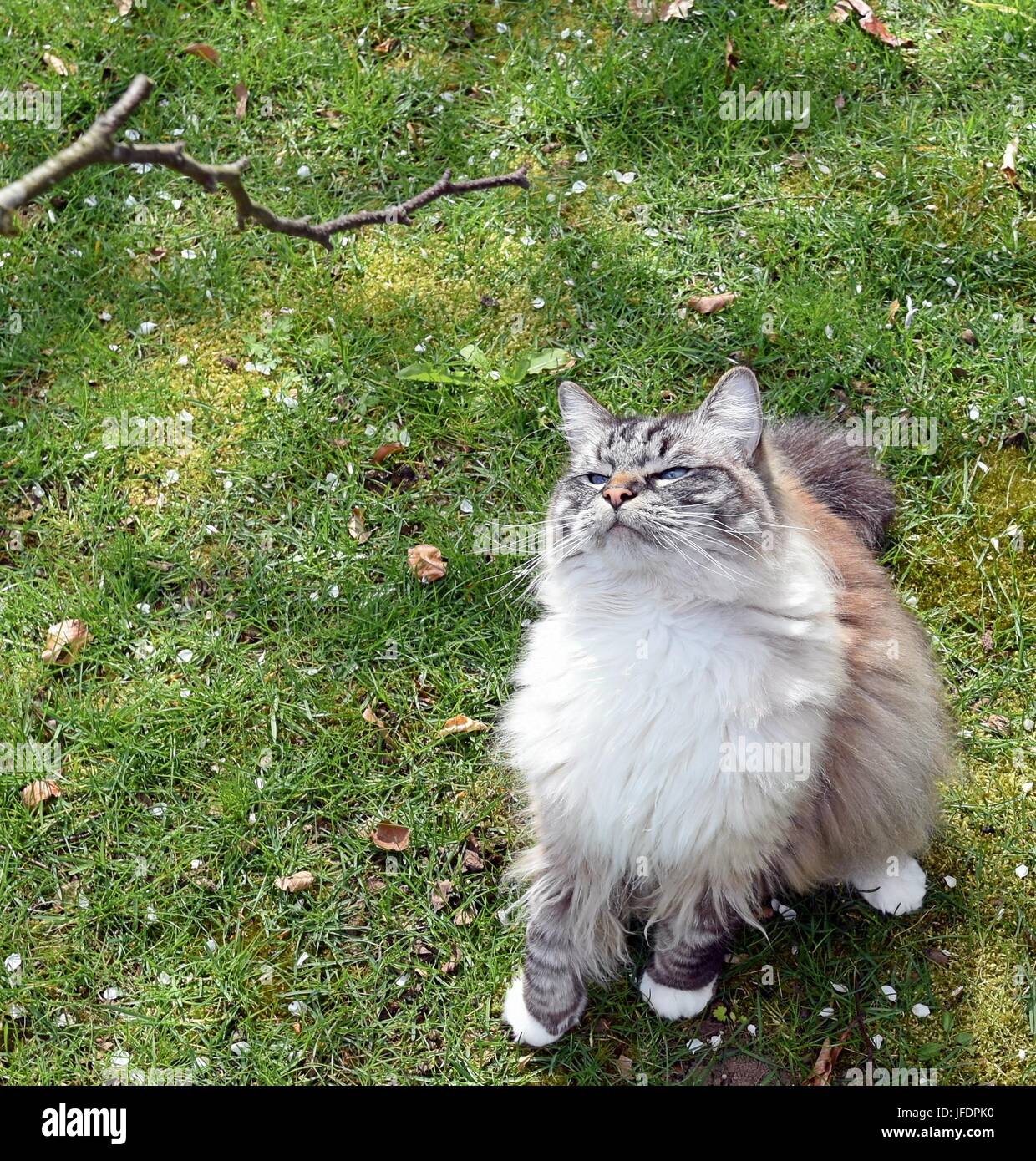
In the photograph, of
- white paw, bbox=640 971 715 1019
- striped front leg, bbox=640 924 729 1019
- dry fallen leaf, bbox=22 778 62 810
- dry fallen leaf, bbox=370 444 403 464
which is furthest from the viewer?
dry fallen leaf, bbox=370 444 403 464

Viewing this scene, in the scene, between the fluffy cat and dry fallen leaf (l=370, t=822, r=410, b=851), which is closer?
the fluffy cat

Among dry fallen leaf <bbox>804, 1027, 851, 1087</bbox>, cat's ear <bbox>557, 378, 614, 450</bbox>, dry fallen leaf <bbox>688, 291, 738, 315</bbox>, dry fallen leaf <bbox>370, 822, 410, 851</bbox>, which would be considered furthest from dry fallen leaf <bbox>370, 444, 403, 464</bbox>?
dry fallen leaf <bbox>804, 1027, 851, 1087</bbox>

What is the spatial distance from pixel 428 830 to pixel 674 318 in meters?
2.21

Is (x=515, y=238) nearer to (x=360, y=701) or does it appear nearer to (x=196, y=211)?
(x=196, y=211)

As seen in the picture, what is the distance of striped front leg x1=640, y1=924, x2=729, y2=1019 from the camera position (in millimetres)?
3098

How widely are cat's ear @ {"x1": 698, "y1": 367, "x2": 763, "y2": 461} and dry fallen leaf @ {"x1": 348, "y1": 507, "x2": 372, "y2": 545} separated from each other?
1.65m

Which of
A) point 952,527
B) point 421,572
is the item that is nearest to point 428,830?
point 421,572

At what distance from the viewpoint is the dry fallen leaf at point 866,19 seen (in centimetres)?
472

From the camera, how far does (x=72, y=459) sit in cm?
424

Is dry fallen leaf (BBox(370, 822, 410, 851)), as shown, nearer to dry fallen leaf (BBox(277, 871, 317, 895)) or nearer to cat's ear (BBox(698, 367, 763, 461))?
dry fallen leaf (BBox(277, 871, 317, 895))

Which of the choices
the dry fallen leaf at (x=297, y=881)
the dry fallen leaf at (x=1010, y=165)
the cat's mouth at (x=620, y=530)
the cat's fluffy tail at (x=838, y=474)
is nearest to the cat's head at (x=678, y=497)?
the cat's mouth at (x=620, y=530)

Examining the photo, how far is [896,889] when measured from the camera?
11.1ft

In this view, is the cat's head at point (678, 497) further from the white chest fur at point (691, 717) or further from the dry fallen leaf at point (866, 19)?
the dry fallen leaf at point (866, 19)

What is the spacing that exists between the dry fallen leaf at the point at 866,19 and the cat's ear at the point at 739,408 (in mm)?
2766
